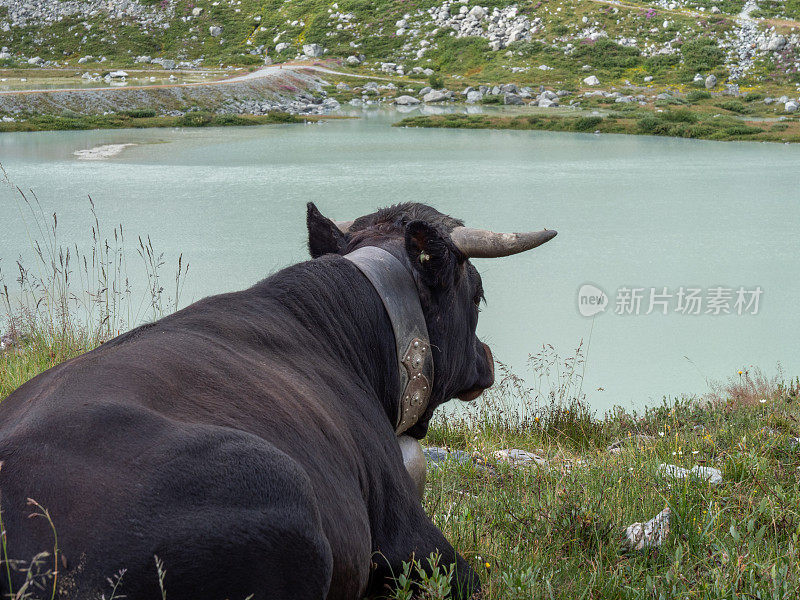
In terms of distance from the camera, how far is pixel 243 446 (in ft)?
6.56

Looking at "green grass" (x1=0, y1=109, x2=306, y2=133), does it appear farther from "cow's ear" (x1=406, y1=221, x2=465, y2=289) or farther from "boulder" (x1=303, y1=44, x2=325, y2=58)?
"boulder" (x1=303, y1=44, x2=325, y2=58)

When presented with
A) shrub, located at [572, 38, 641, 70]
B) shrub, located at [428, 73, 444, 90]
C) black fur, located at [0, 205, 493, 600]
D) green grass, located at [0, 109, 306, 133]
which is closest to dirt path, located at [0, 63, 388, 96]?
shrub, located at [428, 73, 444, 90]

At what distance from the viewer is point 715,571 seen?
276 centimetres

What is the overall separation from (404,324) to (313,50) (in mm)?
73539

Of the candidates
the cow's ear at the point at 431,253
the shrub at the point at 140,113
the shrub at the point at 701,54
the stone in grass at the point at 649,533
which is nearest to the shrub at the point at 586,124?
the shrub at the point at 140,113

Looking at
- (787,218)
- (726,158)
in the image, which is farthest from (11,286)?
(726,158)

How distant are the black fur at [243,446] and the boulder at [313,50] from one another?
72420 millimetres

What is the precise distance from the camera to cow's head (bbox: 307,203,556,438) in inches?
136

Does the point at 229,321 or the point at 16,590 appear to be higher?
the point at 229,321

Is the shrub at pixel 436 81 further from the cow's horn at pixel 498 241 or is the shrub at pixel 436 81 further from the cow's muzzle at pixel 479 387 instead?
the cow's horn at pixel 498 241

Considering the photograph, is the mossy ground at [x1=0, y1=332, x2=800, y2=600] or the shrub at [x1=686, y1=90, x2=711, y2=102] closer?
the mossy ground at [x1=0, y1=332, x2=800, y2=600]

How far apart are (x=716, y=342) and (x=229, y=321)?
30.1ft

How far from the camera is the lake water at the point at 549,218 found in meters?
10.3

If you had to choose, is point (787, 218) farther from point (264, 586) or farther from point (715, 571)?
point (264, 586)
